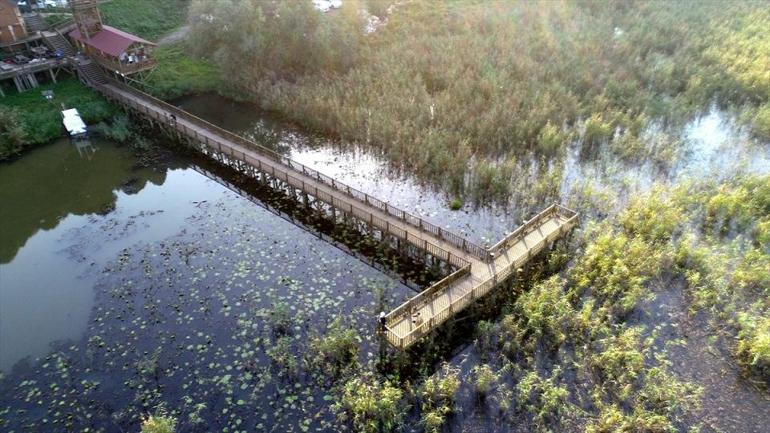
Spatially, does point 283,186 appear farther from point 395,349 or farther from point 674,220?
point 674,220

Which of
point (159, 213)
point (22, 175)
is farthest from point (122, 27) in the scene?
point (159, 213)

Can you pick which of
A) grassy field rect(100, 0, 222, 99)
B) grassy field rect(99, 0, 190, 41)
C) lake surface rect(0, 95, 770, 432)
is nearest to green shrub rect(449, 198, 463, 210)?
lake surface rect(0, 95, 770, 432)

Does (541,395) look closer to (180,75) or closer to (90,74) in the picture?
(180,75)

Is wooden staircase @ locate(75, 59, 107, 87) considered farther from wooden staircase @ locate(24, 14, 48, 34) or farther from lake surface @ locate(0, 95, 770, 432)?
lake surface @ locate(0, 95, 770, 432)

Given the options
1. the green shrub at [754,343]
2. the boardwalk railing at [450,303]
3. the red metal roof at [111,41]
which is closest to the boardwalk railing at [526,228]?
the boardwalk railing at [450,303]

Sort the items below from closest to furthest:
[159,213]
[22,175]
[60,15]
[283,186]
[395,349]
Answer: [395,349] < [159,213] < [283,186] < [22,175] < [60,15]

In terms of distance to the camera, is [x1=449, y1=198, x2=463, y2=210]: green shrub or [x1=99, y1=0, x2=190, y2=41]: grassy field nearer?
[x1=449, y1=198, x2=463, y2=210]: green shrub
